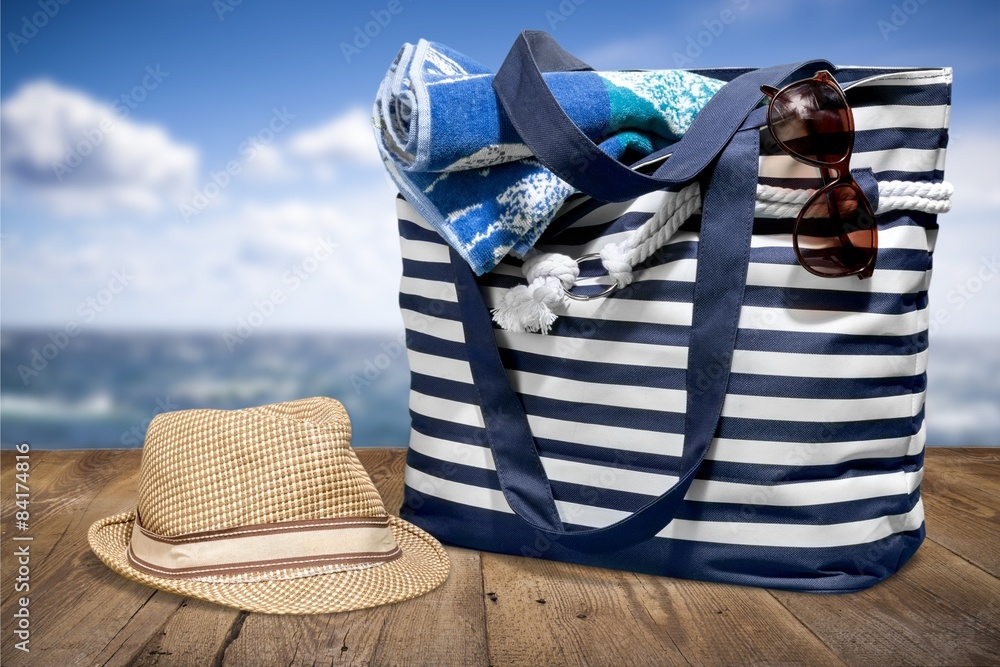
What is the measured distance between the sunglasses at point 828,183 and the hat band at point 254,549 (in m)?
0.59

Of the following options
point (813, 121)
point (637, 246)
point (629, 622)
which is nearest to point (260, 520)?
point (629, 622)

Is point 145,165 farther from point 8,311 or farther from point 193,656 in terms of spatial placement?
point 193,656

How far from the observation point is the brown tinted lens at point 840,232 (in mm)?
755

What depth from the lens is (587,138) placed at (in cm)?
71

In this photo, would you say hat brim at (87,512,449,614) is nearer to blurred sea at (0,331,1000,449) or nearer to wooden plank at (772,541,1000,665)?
wooden plank at (772,541,1000,665)

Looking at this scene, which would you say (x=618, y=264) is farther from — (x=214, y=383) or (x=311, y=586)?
(x=214, y=383)

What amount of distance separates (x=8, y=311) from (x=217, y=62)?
121 cm

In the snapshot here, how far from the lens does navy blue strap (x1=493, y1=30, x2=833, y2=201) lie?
731mm

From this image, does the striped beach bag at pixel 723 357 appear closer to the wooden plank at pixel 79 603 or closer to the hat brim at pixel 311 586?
the hat brim at pixel 311 586

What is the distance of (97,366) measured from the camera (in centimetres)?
299

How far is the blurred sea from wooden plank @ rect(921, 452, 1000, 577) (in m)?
0.97

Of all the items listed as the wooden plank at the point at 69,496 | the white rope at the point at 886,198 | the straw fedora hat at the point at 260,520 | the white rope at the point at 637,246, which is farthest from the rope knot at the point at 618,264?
the wooden plank at the point at 69,496

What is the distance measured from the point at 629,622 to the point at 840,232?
46 cm

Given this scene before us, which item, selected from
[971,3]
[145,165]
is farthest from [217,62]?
[971,3]
